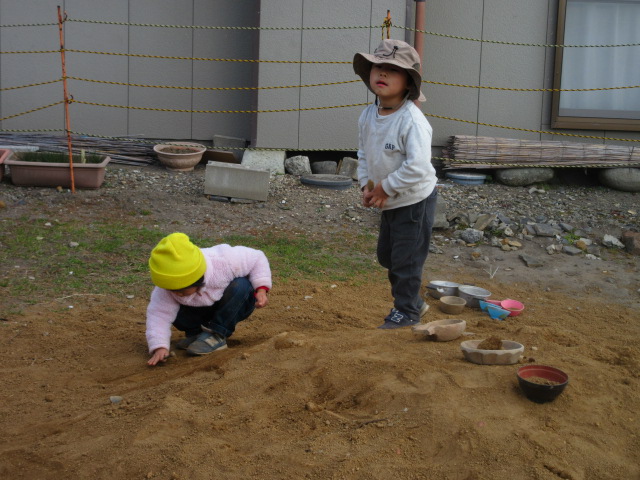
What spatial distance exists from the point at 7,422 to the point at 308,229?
421cm

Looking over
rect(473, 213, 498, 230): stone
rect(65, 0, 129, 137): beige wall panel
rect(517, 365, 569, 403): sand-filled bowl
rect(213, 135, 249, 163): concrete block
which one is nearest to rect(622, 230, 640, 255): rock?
rect(473, 213, 498, 230): stone

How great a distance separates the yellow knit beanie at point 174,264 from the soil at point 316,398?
18.9 inches

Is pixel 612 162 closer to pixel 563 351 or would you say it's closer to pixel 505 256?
pixel 505 256

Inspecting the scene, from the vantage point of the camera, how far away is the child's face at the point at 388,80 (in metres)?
4.25

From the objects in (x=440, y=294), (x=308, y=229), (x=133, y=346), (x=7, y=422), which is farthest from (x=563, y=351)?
(x=308, y=229)

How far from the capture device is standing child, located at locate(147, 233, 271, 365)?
13.0 feet

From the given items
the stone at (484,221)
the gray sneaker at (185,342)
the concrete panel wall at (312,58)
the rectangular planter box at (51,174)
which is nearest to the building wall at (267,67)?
the concrete panel wall at (312,58)

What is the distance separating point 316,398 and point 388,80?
1.88 meters

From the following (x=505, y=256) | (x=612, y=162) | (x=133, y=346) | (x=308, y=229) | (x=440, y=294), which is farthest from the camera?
(x=612, y=162)

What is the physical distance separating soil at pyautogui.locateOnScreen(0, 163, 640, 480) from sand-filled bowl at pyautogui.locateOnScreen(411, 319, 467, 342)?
5cm

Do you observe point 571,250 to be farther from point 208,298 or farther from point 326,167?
point 208,298

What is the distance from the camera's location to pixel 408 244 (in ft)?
14.5

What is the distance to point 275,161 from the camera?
9.20 meters

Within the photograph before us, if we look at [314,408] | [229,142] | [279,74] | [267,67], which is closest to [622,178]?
[279,74]
